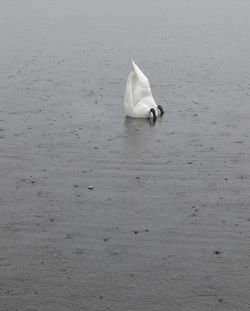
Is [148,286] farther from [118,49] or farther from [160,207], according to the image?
[118,49]

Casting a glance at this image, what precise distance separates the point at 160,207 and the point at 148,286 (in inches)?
153

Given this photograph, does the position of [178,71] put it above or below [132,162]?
above

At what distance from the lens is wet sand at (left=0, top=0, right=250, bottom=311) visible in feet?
44.6

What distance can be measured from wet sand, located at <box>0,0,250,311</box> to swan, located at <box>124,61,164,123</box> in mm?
534

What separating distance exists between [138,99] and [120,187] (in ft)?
26.4

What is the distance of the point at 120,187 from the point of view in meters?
Result: 18.6

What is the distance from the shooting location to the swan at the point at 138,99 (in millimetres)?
25828

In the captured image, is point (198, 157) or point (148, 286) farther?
point (198, 157)

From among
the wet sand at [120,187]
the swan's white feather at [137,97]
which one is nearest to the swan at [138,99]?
the swan's white feather at [137,97]

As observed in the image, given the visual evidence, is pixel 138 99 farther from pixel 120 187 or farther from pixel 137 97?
pixel 120 187

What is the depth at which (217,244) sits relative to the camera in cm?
1532

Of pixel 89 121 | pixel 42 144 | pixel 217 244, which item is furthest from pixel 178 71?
pixel 217 244

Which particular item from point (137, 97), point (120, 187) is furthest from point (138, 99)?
point (120, 187)

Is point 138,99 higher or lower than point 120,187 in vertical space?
higher
